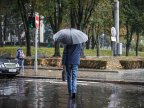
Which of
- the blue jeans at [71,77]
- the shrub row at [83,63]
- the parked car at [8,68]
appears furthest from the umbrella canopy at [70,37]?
the shrub row at [83,63]

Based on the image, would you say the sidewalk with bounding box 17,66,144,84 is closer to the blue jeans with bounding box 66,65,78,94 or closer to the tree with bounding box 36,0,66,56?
the blue jeans with bounding box 66,65,78,94

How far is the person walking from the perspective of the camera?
38.7 ft

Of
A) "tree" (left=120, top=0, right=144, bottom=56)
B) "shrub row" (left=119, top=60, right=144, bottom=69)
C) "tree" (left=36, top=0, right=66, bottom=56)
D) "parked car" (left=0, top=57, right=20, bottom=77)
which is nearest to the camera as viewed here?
"parked car" (left=0, top=57, right=20, bottom=77)

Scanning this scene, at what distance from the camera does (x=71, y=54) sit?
11875 millimetres

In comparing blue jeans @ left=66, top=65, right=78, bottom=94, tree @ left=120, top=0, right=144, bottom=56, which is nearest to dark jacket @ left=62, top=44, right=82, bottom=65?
blue jeans @ left=66, top=65, right=78, bottom=94

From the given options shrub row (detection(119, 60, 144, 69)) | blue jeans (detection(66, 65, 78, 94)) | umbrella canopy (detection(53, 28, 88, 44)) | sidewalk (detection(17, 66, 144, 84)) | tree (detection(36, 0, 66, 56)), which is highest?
tree (detection(36, 0, 66, 56))

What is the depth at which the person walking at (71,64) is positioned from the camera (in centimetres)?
1180

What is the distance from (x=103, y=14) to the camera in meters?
52.8

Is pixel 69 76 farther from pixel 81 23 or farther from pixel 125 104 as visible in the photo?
pixel 81 23

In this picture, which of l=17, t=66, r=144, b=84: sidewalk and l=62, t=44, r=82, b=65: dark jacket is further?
l=17, t=66, r=144, b=84: sidewalk

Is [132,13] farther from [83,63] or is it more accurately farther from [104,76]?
[104,76]

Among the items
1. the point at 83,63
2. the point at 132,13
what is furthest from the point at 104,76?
the point at 132,13

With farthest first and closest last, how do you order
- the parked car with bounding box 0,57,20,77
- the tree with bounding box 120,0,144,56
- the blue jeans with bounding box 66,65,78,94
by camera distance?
1. the tree with bounding box 120,0,144,56
2. the parked car with bounding box 0,57,20,77
3. the blue jeans with bounding box 66,65,78,94

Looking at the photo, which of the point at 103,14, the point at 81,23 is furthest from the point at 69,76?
the point at 103,14
